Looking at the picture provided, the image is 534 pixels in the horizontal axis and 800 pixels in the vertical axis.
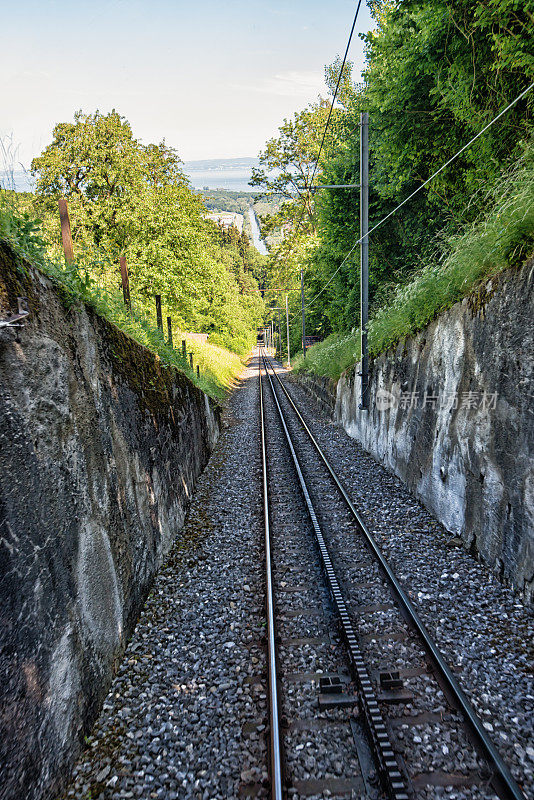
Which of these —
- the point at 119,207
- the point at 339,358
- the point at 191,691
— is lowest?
the point at 191,691

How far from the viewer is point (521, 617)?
480 cm

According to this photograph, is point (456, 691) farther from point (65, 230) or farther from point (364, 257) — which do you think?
point (364, 257)

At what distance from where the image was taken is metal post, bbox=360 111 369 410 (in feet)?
37.0

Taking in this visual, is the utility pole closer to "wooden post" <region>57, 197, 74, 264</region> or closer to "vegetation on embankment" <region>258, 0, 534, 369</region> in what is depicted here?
"vegetation on embankment" <region>258, 0, 534, 369</region>

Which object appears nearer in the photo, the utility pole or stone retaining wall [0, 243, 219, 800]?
stone retaining wall [0, 243, 219, 800]

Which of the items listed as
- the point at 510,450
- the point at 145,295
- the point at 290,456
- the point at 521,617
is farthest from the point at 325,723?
the point at 145,295

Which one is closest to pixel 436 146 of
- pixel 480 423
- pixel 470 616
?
→ pixel 480 423

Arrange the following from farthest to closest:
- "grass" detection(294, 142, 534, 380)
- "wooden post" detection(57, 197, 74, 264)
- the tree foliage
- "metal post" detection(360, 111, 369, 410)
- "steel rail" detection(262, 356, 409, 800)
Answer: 1. the tree foliage
2. "metal post" detection(360, 111, 369, 410)
3. "grass" detection(294, 142, 534, 380)
4. "wooden post" detection(57, 197, 74, 264)
5. "steel rail" detection(262, 356, 409, 800)

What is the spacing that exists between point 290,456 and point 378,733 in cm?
854

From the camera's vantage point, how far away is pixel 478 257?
6605 mm

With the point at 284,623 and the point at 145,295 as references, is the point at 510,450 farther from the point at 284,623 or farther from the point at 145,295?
the point at 145,295

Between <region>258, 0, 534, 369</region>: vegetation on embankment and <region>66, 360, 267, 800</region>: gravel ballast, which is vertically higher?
<region>258, 0, 534, 369</region>: vegetation on embankment

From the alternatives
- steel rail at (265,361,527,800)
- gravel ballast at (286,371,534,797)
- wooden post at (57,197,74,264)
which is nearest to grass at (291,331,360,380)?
gravel ballast at (286,371,534,797)

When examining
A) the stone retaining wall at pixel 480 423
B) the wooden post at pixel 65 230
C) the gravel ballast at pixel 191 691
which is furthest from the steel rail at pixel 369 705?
the wooden post at pixel 65 230
